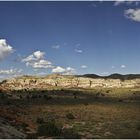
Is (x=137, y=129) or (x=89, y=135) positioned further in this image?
(x=137, y=129)

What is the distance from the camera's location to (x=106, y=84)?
600 feet

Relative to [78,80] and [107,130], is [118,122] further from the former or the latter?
[78,80]

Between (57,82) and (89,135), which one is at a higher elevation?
(57,82)

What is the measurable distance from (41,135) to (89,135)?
4.00m

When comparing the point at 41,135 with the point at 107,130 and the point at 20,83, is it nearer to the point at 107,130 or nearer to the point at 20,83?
the point at 107,130

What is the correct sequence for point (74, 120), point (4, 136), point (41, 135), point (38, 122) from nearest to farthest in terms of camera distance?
point (4, 136) < point (41, 135) < point (38, 122) < point (74, 120)

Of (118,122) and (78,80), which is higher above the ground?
(78,80)

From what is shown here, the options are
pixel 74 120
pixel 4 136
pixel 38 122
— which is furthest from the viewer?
pixel 74 120

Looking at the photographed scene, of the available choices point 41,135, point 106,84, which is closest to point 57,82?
point 106,84

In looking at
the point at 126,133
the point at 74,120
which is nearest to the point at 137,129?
the point at 126,133

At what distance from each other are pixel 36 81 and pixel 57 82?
13.3 meters

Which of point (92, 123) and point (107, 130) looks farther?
point (92, 123)

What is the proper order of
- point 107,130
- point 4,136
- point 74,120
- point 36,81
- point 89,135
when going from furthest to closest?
1. point 36,81
2. point 74,120
3. point 107,130
4. point 89,135
5. point 4,136

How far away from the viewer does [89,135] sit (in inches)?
1011
